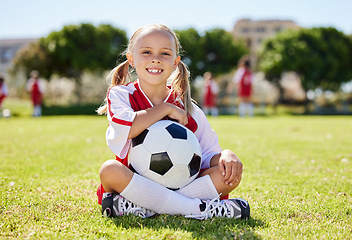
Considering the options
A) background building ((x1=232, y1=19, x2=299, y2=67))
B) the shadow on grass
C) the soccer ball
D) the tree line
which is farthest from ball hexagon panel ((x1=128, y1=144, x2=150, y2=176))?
background building ((x1=232, y1=19, x2=299, y2=67))

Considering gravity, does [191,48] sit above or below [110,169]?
below

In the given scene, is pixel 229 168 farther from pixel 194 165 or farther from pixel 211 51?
pixel 211 51

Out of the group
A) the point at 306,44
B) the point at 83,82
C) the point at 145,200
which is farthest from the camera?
the point at 83,82

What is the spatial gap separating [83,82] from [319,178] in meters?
31.3

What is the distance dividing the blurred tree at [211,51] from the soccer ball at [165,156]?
27.8 meters

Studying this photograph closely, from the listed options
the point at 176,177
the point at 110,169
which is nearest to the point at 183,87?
the point at 176,177

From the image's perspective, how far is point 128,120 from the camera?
7.64 ft

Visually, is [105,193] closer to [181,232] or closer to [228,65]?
[181,232]

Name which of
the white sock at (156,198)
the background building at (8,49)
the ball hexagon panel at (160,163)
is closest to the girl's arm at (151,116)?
the ball hexagon panel at (160,163)

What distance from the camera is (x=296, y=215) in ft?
8.07

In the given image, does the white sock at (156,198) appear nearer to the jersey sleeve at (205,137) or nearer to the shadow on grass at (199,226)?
the shadow on grass at (199,226)

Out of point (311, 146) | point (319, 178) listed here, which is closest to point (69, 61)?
point (311, 146)

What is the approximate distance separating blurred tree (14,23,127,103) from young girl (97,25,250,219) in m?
25.6

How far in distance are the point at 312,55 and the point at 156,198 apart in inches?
1126
